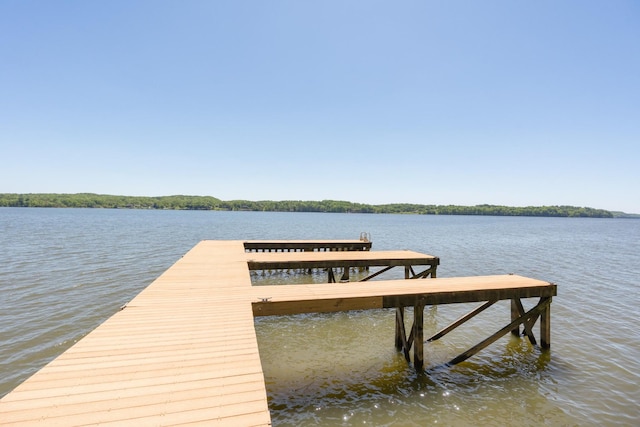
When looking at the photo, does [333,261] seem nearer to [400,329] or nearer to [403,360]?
[400,329]

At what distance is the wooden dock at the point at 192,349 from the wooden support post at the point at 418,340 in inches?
1.0

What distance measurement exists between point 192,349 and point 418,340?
229 inches

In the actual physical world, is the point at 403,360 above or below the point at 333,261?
below

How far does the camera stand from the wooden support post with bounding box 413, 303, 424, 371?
834cm

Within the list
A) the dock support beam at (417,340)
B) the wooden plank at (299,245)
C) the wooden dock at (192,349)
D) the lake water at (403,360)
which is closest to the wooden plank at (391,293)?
the wooden dock at (192,349)

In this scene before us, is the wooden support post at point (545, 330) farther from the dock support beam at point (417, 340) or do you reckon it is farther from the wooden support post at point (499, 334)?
the dock support beam at point (417, 340)

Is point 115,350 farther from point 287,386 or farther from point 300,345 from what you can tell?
point 300,345

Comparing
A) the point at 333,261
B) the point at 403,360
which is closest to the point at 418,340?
the point at 403,360

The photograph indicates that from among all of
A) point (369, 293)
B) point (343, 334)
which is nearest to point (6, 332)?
point (343, 334)

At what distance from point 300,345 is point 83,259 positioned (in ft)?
64.3

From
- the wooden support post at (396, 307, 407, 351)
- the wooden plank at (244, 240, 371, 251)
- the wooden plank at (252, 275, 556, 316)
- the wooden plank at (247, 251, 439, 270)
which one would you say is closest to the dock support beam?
the wooden support post at (396, 307, 407, 351)

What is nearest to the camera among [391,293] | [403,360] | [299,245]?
[391,293]

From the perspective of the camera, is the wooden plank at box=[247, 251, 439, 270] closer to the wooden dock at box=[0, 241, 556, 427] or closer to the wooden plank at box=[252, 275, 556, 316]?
the wooden dock at box=[0, 241, 556, 427]

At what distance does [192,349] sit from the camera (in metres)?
4.92
